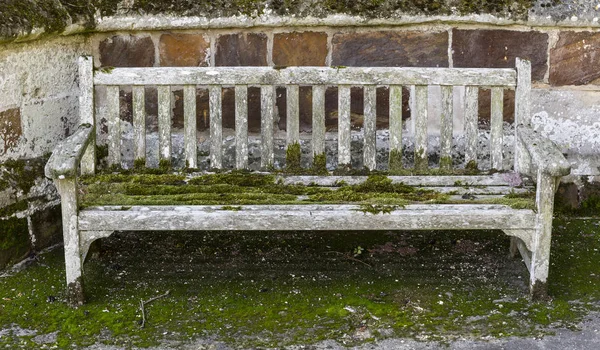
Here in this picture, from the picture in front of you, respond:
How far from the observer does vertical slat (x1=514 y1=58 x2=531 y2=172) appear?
13.1ft

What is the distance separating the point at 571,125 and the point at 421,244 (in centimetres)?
108

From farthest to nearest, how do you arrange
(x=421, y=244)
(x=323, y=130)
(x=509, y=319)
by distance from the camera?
(x=421, y=244)
(x=323, y=130)
(x=509, y=319)

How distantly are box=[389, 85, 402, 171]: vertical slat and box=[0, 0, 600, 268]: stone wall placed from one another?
0.47 metres

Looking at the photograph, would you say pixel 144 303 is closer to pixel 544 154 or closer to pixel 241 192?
pixel 241 192

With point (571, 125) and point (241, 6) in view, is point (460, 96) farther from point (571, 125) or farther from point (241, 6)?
point (241, 6)

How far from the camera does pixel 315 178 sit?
4027mm

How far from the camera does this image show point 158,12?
437cm

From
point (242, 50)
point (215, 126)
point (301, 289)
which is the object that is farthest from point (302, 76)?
point (301, 289)

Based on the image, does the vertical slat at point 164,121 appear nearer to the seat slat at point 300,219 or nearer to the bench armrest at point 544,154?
the seat slat at point 300,219

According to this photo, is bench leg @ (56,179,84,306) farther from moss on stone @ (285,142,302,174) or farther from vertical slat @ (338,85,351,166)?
vertical slat @ (338,85,351,166)

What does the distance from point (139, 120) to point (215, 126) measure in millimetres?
362

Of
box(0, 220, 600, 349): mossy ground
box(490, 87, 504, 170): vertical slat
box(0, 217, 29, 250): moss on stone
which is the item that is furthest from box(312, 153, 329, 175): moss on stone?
box(0, 217, 29, 250): moss on stone

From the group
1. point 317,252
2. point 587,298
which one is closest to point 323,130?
point 317,252

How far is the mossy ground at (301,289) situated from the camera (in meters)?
3.43
